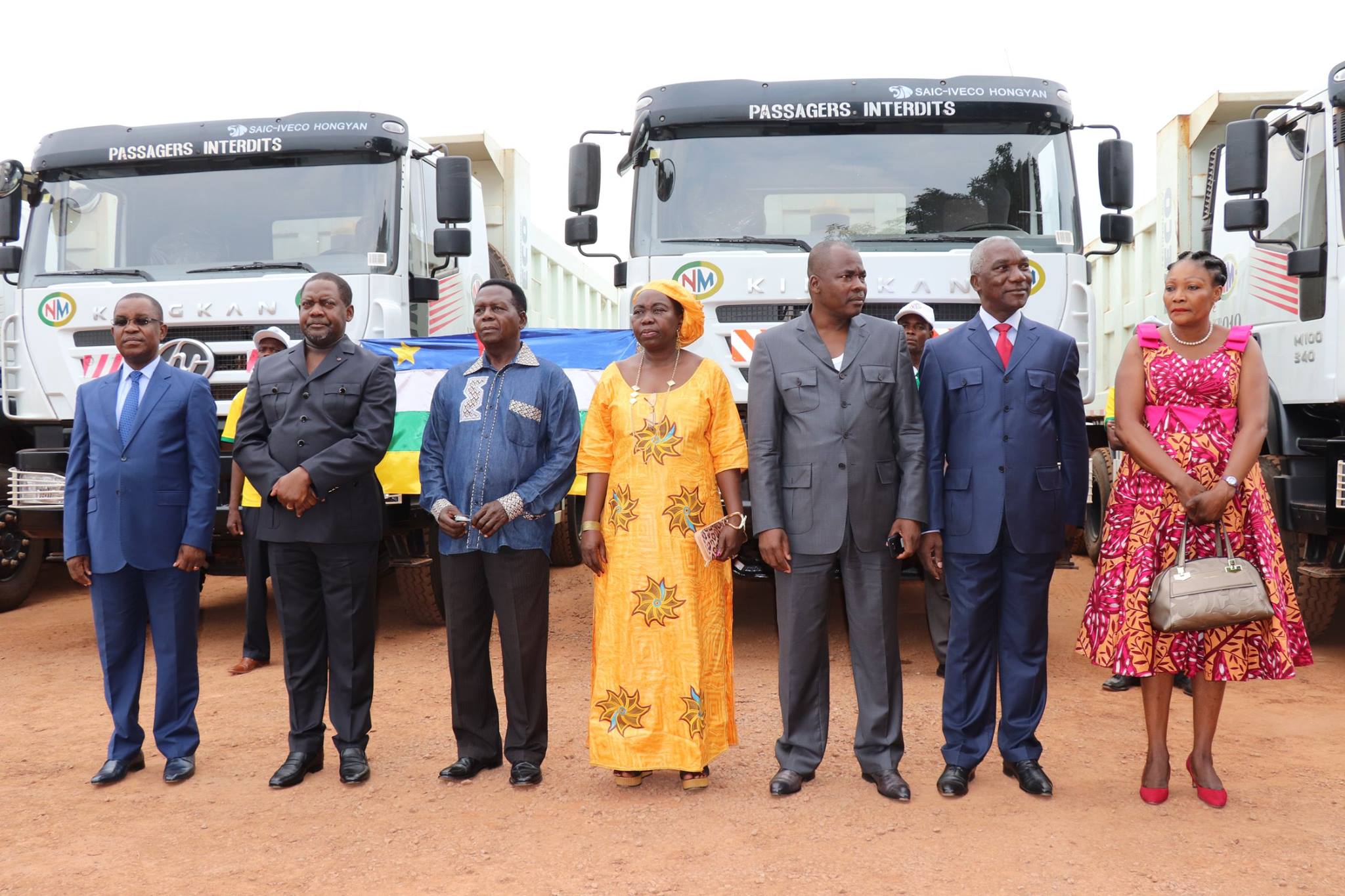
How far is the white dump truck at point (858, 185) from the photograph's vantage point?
6258mm

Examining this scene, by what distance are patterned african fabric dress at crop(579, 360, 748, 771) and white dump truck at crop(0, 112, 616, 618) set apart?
9.82ft

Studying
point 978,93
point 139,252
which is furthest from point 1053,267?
point 139,252

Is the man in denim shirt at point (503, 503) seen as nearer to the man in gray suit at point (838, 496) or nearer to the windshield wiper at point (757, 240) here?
the man in gray suit at point (838, 496)

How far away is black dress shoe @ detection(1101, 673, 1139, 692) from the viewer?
18.9 feet

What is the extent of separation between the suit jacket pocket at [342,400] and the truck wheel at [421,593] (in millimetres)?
2962

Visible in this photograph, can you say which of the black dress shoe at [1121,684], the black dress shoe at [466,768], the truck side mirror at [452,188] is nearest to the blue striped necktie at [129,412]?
the black dress shoe at [466,768]

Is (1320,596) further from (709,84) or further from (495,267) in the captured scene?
(495,267)

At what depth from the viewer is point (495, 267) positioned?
9.19 meters

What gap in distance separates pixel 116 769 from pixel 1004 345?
3.60 m

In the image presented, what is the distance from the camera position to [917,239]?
6.36m

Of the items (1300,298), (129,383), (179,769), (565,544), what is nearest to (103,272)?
(129,383)

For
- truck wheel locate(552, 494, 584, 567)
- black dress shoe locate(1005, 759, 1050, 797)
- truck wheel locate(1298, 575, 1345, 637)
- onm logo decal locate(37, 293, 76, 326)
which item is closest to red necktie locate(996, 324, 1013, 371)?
black dress shoe locate(1005, 759, 1050, 797)

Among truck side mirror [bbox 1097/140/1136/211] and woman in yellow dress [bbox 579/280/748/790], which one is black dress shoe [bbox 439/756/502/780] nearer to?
woman in yellow dress [bbox 579/280/748/790]

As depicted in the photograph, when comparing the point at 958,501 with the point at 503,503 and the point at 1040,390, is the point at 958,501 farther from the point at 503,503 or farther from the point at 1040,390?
the point at 503,503
